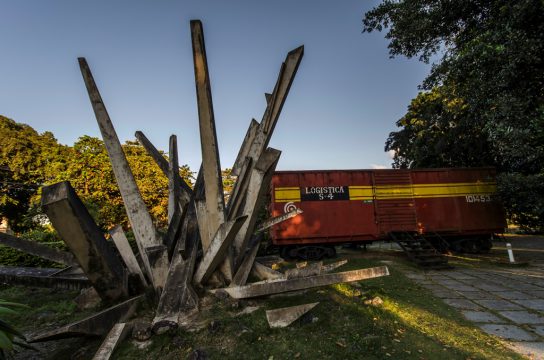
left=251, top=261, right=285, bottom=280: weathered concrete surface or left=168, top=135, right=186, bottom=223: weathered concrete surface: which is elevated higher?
left=168, top=135, right=186, bottom=223: weathered concrete surface

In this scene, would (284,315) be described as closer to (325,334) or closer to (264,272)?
(325,334)

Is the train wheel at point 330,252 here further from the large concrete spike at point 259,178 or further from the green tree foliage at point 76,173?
the green tree foliage at point 76,173

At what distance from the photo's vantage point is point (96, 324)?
221 cm

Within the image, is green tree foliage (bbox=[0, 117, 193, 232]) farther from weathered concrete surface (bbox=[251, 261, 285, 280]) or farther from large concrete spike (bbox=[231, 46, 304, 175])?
large concrete spike (bbox=[231, 46, 304, 175])

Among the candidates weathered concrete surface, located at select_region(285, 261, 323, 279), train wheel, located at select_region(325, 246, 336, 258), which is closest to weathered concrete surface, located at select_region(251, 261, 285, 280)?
weathered concrete surface, located at select_region(285, 261, 323, 279)

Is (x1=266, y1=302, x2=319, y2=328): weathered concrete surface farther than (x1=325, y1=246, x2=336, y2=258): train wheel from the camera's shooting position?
No

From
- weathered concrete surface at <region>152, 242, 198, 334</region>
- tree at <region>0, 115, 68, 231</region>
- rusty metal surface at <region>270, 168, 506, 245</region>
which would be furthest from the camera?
tree at <region>0, 115, 68, 231</region>

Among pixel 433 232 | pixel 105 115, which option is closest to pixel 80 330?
pixel 105 115

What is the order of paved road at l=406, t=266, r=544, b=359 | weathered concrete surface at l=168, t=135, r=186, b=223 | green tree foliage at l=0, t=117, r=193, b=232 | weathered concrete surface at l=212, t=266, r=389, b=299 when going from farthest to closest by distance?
green tree foliage at l=0, t=117, r=193, b=232
weathered concrete surface at l=168, t=135, r=186, b=223
paved road at l=406, t=266, r=544, b=359
weathered concrete surface at l=212, t=266, r=389, b=299

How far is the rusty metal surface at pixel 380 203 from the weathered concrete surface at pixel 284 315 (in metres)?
7.05

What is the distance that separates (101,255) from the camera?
2.27m

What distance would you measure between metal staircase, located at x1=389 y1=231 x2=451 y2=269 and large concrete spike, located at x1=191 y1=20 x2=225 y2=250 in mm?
7694

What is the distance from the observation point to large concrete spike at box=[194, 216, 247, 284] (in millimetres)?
2430

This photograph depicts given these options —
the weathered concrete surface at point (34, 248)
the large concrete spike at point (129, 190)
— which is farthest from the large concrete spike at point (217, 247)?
the weathered concrete surface at point (34, 248)
